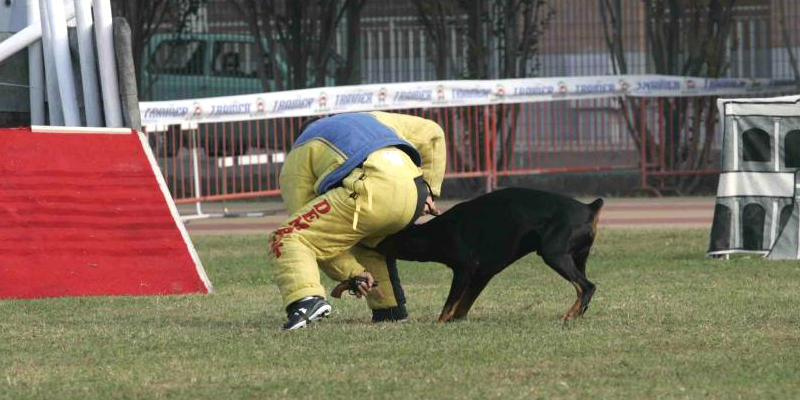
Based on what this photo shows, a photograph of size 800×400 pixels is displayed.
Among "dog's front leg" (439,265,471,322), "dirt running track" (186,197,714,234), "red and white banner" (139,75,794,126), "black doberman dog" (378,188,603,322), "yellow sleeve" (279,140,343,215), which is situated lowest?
"dirt running track" (186,197,714,234)

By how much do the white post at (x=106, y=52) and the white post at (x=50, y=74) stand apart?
50cm

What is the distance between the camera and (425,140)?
8.91 m

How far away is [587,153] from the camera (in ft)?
72.1

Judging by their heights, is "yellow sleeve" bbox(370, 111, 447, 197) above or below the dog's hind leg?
above

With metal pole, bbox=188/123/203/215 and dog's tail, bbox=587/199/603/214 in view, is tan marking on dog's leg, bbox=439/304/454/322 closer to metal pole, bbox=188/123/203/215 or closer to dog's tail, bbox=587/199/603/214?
dog's tail, bbox=587/199/603/214

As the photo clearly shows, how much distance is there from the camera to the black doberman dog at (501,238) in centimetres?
864

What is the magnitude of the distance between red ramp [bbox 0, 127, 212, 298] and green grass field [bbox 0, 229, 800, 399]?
0.65 feet

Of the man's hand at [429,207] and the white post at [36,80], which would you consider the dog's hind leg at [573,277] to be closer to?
the man's hand at [429,207]

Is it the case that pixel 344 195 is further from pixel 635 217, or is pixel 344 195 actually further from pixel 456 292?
pixel 635 217

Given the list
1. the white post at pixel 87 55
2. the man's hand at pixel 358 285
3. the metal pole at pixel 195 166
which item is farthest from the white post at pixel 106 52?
the metal pole at pixel 195 166

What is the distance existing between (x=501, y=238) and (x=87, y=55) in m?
3.82

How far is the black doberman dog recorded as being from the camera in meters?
8.64

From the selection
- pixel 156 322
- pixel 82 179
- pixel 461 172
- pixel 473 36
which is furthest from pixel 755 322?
pixel 473 36

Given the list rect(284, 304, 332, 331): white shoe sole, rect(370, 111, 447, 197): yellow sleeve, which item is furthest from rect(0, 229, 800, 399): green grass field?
rect(370, 111, 447, 197): yellow sleeve
